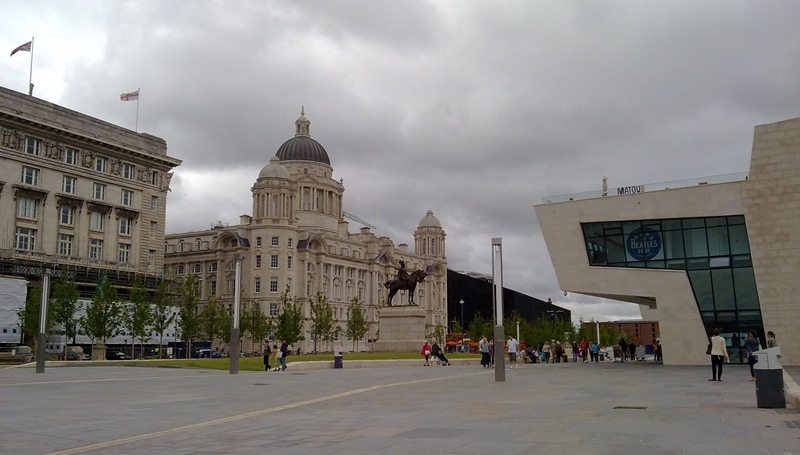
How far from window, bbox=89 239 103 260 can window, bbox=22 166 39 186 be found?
9605 millimetres

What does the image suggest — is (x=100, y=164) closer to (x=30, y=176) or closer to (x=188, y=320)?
(x=30, y=176)

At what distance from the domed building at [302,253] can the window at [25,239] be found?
1125 inches

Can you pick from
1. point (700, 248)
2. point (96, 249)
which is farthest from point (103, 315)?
point (700, 248)

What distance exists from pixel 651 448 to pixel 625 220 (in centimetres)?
3842

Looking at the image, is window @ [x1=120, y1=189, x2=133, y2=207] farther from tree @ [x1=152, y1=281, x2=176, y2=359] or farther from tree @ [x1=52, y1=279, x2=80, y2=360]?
tree @ [x1=52, y1=279, x2=80, y2=360]

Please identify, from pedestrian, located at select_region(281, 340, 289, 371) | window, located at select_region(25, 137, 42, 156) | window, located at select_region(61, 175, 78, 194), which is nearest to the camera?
pedestrian, located at select_region(281, 340, 289, 371)

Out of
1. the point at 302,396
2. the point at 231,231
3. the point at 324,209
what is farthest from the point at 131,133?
the point at 302,396

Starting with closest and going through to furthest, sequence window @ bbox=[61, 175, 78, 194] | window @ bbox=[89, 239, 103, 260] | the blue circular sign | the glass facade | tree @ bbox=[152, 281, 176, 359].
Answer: the glass facade, the blue circular sign, tree @ bbox=[152, 281, 176, 359], window @ bbox=[61, 175, 78, 194], window @ bbox=[89, 239, 103, 260]

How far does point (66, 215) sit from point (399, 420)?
7760 cm

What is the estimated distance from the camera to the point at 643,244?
47.4m

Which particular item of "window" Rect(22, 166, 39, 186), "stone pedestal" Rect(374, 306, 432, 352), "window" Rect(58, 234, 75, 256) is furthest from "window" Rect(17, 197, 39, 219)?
"stone pedestal" Rect(374, 306, 432, 352)

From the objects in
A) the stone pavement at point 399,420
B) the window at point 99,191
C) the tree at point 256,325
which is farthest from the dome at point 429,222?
the stone pavement at point 399,420

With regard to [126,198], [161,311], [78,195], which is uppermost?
[126,198]

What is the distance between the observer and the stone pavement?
38.7 ft
